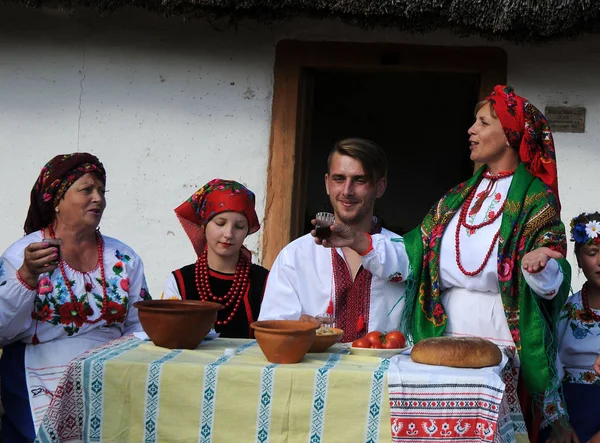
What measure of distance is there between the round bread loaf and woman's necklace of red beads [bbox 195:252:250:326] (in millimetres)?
1415

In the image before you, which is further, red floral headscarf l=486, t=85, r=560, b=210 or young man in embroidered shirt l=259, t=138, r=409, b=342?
young man in embroidered shirt l=259, t=138, r=409, b=342

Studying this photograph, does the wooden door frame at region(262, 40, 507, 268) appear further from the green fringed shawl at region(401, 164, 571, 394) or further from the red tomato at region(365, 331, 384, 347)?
the red tomato at region(365, 331, 384, 347)

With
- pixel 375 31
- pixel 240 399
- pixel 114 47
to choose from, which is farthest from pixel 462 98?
pixel 240 399

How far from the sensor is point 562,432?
3.57 metres

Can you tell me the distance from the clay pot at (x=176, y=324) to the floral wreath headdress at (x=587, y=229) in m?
1.71

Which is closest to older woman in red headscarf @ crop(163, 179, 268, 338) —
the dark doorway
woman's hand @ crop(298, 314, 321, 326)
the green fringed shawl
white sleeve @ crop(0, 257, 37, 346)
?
woman's hand @ crop(298, 314, 321, 326)

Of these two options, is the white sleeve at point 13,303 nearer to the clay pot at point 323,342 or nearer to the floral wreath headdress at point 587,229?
the clay pot at point 323,342

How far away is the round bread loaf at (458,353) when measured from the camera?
3047mm

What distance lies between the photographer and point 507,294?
11.8ft

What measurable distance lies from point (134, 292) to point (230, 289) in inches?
19.5

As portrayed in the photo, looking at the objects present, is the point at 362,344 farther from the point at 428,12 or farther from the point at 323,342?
the point at 428,12

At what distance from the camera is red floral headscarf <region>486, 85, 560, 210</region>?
12.2 feet

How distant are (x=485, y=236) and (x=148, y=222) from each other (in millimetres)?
3022

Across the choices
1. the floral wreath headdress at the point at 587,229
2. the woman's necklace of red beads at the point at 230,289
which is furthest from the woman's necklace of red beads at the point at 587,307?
the woman's necklace of red beads at the point at 230,289
